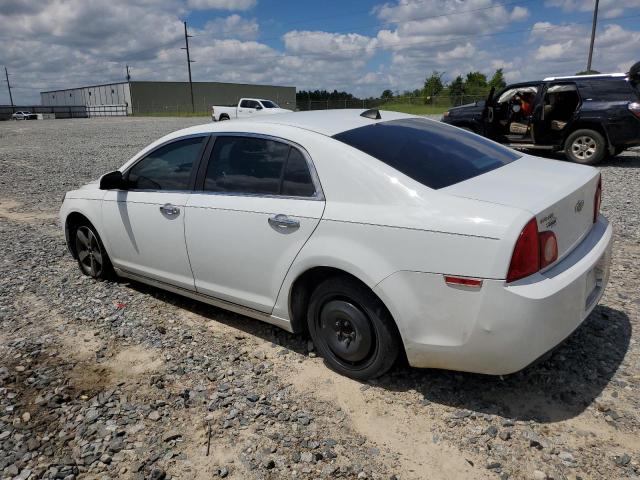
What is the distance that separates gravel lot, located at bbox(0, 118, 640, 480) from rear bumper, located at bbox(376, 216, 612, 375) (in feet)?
1.33

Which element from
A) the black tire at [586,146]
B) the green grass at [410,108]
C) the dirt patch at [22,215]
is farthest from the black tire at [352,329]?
the green grass at [410,108]

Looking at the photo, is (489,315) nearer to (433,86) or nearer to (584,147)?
(584,147)

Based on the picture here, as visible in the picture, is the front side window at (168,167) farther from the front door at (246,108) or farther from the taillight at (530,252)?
the front door at (246,108)

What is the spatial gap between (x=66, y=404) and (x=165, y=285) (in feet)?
4.28

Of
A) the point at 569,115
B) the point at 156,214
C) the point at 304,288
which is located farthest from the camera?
the point at 569,115

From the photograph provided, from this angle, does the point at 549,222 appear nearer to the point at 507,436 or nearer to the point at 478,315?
the point at 478,315

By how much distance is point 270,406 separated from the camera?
2953mm

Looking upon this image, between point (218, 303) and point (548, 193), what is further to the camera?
point (218, 303)

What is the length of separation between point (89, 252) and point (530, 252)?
4169mm

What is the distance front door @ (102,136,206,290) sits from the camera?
3.82m

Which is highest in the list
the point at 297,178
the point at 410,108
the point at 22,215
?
the point at 410,108

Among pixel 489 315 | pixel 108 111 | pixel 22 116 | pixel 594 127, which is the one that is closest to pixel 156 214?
pixel 489 315

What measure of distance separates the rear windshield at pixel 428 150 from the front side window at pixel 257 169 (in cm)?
35

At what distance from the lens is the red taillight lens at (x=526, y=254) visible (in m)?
2.36
